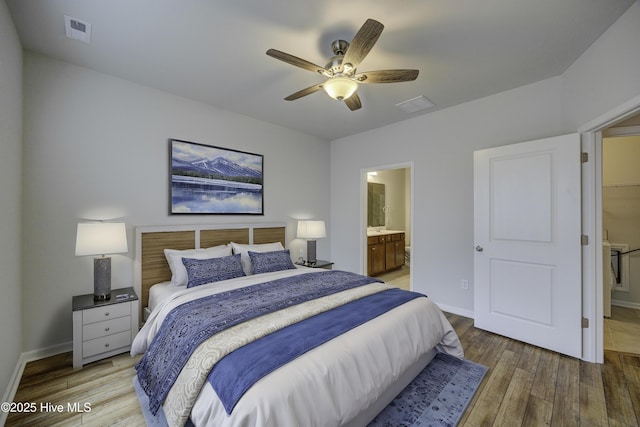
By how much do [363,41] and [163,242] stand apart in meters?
2.81

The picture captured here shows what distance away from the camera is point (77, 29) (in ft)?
6.66

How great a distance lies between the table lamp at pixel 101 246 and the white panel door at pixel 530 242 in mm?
3716

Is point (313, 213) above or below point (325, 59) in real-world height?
below

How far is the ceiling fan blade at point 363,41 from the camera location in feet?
4.97

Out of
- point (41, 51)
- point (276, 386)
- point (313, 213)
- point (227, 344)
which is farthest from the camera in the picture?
point (313, 213)

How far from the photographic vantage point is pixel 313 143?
4688 millimetres

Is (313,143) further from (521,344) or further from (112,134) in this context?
(521,344)

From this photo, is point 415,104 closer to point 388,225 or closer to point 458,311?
point 458,311

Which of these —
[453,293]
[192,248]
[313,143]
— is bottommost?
[453,293]

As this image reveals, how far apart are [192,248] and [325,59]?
8.34 ft

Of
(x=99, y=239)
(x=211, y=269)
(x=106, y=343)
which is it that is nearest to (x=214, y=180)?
(x=211, y=269)

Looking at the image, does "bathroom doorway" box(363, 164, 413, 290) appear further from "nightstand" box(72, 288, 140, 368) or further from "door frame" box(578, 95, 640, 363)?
"nightstand" box(72, 288, 140, 368)

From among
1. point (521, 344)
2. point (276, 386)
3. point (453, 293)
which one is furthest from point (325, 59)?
point (521, 344)

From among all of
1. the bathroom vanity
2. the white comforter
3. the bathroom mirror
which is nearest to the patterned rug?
the white comforter
